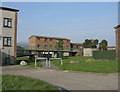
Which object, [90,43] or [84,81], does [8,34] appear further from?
[90,43]

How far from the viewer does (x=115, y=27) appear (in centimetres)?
2755

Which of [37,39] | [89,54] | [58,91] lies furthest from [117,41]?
[37,39]

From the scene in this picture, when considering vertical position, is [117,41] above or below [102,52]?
above

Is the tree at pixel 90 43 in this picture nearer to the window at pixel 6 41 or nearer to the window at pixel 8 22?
the window at pixel 8 22

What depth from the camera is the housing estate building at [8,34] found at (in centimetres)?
2241

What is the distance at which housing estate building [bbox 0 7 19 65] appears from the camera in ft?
73.5

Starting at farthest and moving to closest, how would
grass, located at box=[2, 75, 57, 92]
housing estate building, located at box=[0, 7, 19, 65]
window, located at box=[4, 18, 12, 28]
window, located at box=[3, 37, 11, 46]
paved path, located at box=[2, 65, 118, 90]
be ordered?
1. window, located at box=[4, 18, 12, 28]
2. window, located at box=[3, 37, 11, 46]
3. housing estate building, located at box=[0, 7, 19, 65]
4. paved path, located at box=[2, 65, 118, 90]
5. grass, located at box=[2, 75, 57, 92]

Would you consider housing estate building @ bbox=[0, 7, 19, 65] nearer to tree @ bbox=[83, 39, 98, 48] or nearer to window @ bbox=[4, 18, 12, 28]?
window @ bbox=[4, 18, 12, 28]

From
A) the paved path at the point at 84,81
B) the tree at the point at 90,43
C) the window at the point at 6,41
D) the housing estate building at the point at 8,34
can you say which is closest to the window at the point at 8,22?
the housing estate building at the point at 8,34

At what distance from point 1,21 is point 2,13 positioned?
4.58 ft

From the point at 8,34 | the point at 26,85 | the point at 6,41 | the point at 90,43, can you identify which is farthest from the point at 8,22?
the point at 90,43

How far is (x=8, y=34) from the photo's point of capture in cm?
2320

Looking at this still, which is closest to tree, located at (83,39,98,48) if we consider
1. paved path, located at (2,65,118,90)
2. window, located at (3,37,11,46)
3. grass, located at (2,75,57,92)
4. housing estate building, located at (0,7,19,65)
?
housing estate building, located at (0,7,19,65)

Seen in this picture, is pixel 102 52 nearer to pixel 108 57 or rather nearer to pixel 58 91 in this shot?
pixel 108 57
